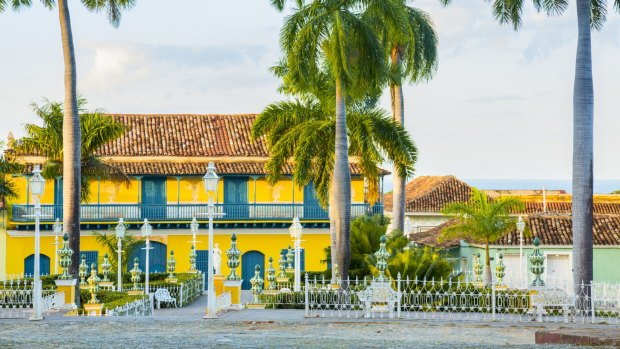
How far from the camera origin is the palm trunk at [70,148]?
27.0m

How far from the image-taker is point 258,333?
1792 centimetres

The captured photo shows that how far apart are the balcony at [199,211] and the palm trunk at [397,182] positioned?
10.8 meters

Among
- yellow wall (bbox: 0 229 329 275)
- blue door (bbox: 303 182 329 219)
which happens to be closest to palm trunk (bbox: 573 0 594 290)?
blue door (bbox: 303 182 329 219)

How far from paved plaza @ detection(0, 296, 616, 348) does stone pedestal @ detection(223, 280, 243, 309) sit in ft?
9.43

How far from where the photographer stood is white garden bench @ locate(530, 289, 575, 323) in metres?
20.6

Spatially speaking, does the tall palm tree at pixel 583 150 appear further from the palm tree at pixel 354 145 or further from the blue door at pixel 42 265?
the blue door at pixel 42 265

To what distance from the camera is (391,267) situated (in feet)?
88.0

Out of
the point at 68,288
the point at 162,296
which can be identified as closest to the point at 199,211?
the point at 162,296

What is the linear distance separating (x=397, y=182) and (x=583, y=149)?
1321 cm

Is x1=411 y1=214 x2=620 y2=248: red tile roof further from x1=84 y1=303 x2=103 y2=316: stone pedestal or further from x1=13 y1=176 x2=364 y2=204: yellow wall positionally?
x1=84 y1=303 x2=103 y2=316: stone pedestal

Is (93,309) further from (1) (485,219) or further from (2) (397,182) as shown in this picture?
(1) (485,219)

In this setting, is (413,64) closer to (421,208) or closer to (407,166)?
(407,166)

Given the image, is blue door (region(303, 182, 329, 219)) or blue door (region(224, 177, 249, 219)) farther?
blue door (region(224, 177, 249, 219))

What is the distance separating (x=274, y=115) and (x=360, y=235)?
14.8ft
